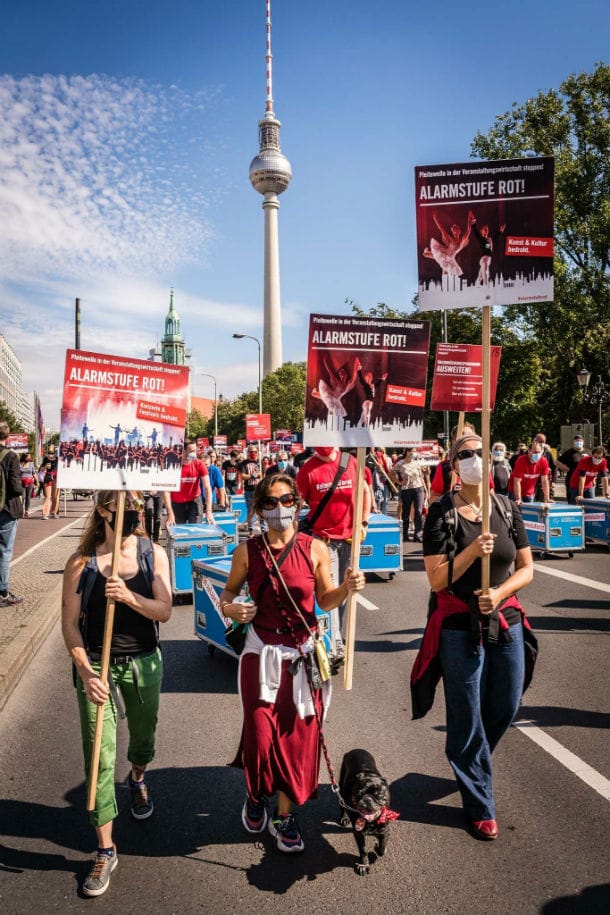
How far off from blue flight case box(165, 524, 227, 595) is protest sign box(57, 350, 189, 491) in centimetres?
464

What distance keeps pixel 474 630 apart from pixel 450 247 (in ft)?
6.73

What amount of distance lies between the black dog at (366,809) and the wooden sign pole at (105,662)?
45.7 inches

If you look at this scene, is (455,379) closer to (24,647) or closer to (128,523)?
(24,647)

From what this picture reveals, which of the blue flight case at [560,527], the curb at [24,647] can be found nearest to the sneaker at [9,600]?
the curb at [24,647]

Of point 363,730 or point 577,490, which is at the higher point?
point 577,490

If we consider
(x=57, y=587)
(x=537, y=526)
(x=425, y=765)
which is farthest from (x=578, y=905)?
(x=537, y=526)

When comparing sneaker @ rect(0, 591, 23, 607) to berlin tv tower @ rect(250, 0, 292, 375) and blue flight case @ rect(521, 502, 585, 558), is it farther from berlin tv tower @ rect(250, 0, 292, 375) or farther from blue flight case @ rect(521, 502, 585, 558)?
berlin tv tower @ rect(250, 0, 292, 375)

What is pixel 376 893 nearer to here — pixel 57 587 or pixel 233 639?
pixel 233 639

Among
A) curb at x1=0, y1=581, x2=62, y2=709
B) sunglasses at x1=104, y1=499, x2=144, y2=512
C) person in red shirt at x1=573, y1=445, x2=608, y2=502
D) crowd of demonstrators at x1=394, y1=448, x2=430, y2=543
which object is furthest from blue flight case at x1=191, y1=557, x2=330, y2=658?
person in red shirt at x1=573, y1=445, x2=608, y2=502

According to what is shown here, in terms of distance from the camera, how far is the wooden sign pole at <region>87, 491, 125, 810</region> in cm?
320

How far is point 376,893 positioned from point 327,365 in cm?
281

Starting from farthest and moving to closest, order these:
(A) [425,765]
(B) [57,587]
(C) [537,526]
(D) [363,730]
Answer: (C) [537,526], (B) [57,587], (D) [363,730], (A) [425,765]

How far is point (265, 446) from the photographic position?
34719 mm

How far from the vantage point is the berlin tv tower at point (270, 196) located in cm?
10938
